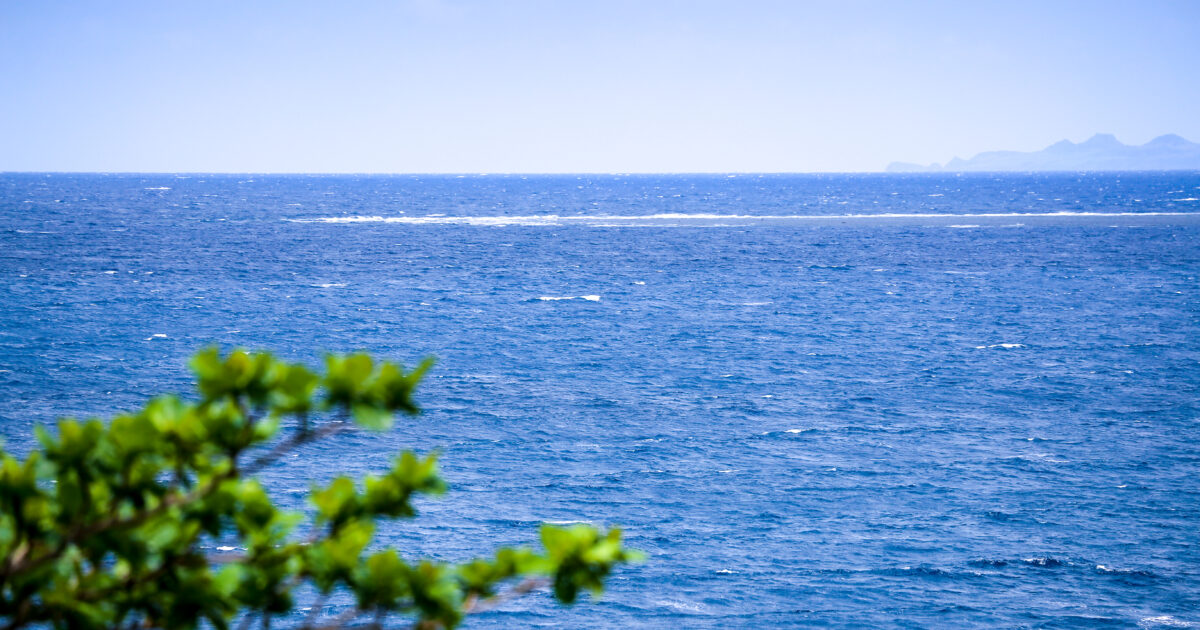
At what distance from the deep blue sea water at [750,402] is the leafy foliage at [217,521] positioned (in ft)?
70.2

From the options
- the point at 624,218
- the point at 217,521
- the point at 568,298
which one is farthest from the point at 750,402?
the point at 624,218

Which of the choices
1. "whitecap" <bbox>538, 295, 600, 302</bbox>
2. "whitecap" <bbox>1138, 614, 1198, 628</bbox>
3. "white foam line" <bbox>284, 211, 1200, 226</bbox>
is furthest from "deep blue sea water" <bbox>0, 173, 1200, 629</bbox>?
"white foam line" <bbox>284, 211, 1200, 226</bbox>

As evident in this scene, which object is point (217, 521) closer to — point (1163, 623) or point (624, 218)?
point (1163, 623)

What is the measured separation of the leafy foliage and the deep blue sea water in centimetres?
2139

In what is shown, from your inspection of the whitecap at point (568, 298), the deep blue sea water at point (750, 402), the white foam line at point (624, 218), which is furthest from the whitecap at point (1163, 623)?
the white foam line at point (624, 218)

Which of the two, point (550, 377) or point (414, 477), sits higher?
point (414, 477)

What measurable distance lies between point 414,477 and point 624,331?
179 feet

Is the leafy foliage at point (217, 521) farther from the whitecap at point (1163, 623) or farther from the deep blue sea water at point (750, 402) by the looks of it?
the whitecap at point (1163, 623)

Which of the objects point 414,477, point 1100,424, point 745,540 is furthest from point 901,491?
point 414,477

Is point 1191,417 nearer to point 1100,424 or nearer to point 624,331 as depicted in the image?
point 1100,424

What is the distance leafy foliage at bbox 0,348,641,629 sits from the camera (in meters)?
3.45

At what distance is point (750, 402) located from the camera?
4319 cm

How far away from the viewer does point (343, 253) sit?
328 ft

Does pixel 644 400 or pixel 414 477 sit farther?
pixel 644 400
